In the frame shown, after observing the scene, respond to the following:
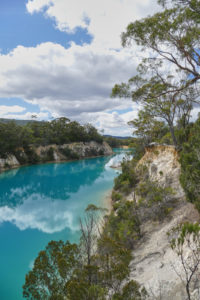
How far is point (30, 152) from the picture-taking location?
131 feet

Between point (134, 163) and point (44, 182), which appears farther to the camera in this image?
point (44, 182)

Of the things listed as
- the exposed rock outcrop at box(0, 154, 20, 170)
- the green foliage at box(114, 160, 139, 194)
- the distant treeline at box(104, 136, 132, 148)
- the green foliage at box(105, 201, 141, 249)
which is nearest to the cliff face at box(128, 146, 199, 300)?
the green foliage at box(105, 201, 141, 249)

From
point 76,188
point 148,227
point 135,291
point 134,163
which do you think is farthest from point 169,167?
point 76,188

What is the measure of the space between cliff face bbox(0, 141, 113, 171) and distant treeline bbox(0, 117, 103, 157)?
1.46 meters

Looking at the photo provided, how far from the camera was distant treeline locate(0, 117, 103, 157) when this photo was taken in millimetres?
36000

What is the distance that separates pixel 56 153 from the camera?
44.0 meters

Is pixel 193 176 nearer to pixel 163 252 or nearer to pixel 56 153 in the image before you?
pixel 163 252

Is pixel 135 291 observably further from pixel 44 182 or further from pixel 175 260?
pixel 44 182

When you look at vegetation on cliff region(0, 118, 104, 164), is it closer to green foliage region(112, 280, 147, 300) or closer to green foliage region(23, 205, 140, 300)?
green foliage region(23, 205, 140, 300)

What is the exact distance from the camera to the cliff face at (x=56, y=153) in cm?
3475

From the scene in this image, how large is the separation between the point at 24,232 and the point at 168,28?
13214 mm

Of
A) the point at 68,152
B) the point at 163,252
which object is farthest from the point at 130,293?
the point at 68,152

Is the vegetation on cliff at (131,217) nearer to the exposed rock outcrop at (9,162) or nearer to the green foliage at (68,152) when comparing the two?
the exposed rock outcrop at (9,162)

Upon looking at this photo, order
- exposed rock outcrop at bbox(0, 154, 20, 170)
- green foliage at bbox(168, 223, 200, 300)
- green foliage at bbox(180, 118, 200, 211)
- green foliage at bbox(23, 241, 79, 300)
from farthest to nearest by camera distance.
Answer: exposed rock outcrop at bbox(0, 154, 20, 170)
green foliage at bbox(180, 118, 200, 211)
green foliage at bbox(23, 241, 79, 300)
green foliage at bbox(168, 223, 200, 300)
